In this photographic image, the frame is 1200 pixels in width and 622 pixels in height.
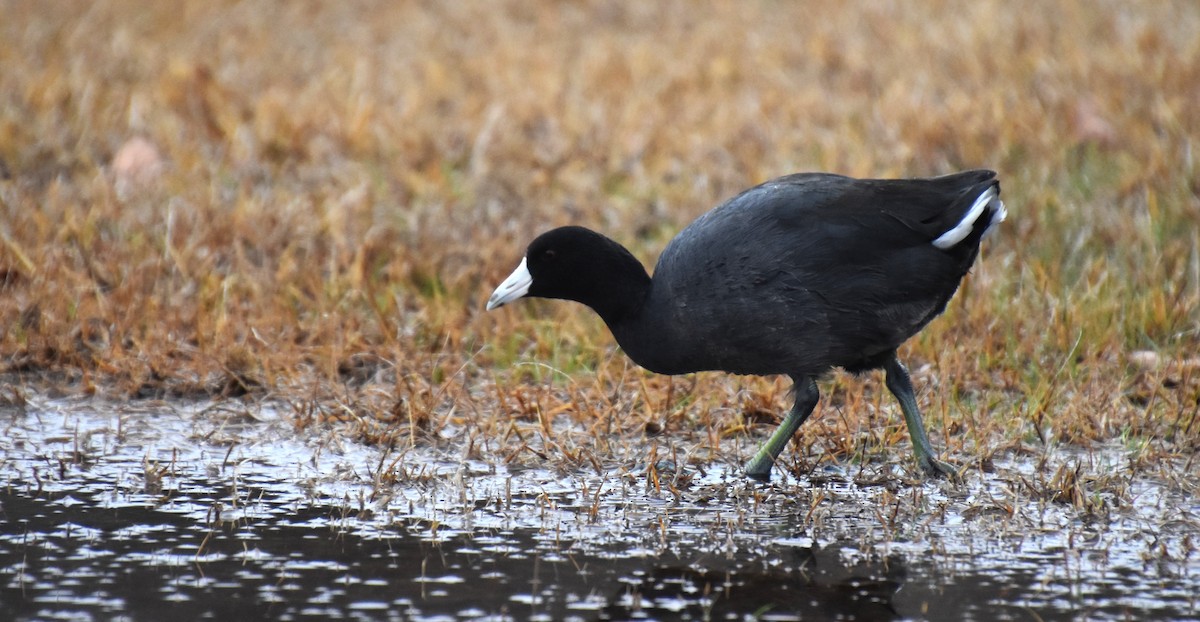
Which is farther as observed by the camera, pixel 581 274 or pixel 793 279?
pixel 581 274

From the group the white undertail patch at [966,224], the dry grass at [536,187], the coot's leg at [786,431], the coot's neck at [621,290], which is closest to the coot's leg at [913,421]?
the dry grass at [536,187]

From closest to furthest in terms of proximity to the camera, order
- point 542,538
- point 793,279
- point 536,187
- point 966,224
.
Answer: point 542,538 < point 793,279 < point 966,224 < point 536,187

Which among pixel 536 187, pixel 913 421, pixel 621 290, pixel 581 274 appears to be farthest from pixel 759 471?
pixel 536 187

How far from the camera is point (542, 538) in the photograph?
3.61m

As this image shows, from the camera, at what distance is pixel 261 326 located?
17.3 feet

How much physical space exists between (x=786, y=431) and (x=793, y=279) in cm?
46

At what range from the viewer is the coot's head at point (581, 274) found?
4234mm

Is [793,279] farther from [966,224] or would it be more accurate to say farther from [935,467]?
[935,467]

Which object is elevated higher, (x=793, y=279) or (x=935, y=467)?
(x=793, y=279)

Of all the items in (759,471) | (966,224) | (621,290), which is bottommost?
(759,471)

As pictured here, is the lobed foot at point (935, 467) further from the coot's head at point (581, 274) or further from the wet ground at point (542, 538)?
the coot's head at point (581, 274)

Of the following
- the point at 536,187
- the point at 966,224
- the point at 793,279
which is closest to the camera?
the point at 793,279

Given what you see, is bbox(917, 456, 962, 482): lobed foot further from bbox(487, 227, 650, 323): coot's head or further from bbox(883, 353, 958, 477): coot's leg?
bbox(487, 227, 650, 323): coot's head

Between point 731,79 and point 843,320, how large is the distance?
4549mm
